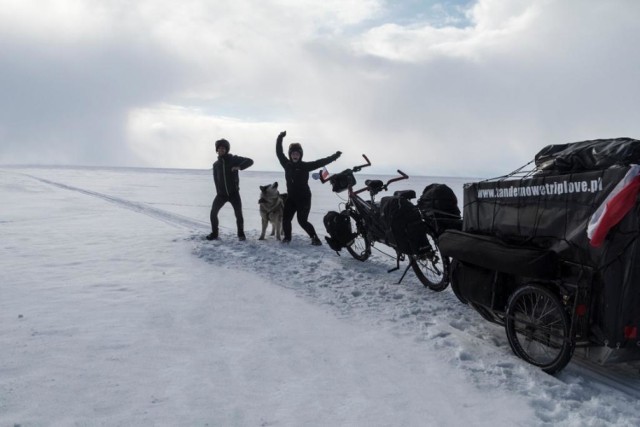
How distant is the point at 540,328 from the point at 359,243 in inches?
174

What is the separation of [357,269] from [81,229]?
6871 mm

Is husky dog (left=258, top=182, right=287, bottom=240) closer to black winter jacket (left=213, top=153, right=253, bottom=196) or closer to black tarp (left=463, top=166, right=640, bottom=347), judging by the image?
black winter jacket (left=213, top=153, right=253, bottom=196)

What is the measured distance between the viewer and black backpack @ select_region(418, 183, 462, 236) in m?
5.57

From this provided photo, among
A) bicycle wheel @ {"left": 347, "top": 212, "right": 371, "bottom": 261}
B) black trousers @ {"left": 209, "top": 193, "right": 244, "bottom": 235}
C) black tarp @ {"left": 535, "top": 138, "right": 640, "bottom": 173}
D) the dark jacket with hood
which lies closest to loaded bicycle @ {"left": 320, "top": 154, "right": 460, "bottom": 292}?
bicycle wheel @ {"left": 347, "top": 212, "right": 371, "bottom": 261}

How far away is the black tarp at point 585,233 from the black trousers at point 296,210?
518cm

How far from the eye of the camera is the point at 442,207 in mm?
5598

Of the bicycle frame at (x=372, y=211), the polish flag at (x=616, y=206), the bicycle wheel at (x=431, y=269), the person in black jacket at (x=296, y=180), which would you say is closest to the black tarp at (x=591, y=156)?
the polish flag at (x=616, y=206)

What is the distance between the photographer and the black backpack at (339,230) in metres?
7.66

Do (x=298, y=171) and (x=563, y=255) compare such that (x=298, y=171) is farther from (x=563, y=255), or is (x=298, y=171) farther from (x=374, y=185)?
(x=563, y=255)

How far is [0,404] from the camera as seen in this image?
9.34ft

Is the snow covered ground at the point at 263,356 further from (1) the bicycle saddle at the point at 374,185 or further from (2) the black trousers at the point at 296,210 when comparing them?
(2) the black trousers at the point at 296,210

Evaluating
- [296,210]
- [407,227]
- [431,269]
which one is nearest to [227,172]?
[296,210]

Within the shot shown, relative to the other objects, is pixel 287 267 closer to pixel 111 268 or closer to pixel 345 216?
pixel 345 216

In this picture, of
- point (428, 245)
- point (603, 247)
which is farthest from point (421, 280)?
point (603, 247)
